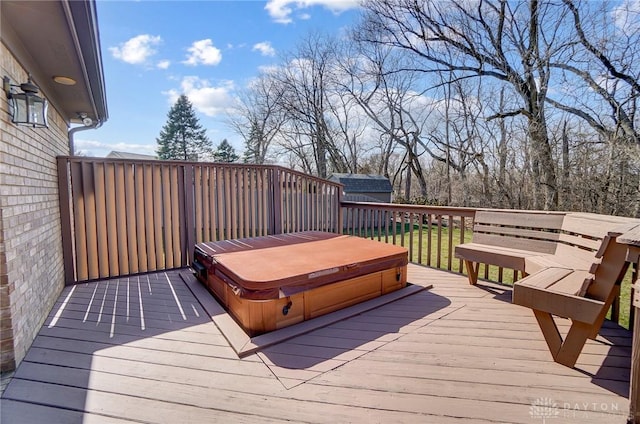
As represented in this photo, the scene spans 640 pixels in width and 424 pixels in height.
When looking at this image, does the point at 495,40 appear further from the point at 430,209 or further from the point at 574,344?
the point at 574,344

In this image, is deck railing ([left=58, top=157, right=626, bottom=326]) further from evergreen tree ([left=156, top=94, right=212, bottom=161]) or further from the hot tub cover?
evergreen tree ([left=156, top=94, right=212, bottom=161])

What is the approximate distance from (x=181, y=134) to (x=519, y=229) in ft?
93.8

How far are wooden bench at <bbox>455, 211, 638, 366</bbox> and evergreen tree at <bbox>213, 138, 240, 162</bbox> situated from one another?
83.6 ft

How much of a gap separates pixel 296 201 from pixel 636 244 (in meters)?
4.15

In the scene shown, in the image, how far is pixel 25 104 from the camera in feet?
7.14

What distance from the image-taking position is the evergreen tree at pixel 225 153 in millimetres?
27078

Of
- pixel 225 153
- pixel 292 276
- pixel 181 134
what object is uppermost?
pixel 181 134

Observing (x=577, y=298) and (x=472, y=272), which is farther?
(x=472, y=272)

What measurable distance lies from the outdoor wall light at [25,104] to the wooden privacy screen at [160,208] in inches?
59.2

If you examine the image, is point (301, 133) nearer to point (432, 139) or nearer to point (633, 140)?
point (432, 139)

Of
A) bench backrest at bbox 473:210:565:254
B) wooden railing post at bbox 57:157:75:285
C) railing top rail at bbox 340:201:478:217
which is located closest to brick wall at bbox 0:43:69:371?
wooden railing post at bbox 57:157:75:285

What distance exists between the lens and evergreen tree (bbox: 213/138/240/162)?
2708 cm

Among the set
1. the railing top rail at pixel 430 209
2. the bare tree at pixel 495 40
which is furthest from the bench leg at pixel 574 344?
the bare tree at pixel 495 40

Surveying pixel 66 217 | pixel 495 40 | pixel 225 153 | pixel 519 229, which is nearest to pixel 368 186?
pixel 495 40
